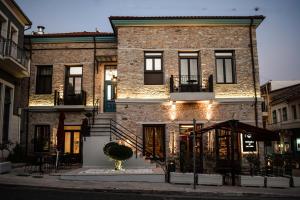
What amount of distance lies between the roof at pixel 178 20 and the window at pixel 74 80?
402cm

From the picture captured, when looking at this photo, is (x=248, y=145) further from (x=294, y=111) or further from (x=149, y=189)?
(x=294, y=111)

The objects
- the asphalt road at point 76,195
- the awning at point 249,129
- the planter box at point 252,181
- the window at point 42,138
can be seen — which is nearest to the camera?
the asphalt road at point 76,195

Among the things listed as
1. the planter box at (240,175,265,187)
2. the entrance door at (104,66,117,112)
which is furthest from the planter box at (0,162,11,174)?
the planter box at (240,175,265,187)

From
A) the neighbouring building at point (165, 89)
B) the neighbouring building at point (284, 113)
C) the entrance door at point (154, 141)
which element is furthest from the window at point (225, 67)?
the neighbouring building at point (284, 113)

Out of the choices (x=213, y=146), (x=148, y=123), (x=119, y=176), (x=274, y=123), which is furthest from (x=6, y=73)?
(x=274, y=123)

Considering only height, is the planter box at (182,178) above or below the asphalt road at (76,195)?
above

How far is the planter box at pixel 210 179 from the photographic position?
1148 cm

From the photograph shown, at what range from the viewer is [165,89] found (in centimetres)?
1664

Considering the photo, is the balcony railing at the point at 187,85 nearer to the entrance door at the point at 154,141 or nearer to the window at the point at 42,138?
the entrance door at the point at 154,141

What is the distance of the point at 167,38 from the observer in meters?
17.0

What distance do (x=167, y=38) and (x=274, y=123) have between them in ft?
78.7

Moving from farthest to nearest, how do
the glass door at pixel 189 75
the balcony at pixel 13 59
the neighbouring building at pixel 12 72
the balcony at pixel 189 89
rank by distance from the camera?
the glass door at pixel 189 75 → the balcony at pixel 189 89 → the neighbouring building at pixel 12 72 → the balcony at pixel 13 59

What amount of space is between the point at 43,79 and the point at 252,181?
547 inches

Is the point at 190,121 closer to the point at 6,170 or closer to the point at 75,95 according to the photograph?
the point at 75,95
